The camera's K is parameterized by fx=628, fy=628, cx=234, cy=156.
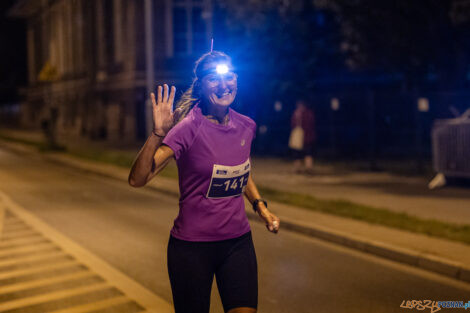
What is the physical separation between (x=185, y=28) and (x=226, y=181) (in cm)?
3033

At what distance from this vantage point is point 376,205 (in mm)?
11117

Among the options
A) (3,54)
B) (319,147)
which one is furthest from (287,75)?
(3,54)

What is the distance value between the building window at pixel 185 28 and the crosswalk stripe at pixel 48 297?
2709 centimetres

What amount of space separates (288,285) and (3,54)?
235ft

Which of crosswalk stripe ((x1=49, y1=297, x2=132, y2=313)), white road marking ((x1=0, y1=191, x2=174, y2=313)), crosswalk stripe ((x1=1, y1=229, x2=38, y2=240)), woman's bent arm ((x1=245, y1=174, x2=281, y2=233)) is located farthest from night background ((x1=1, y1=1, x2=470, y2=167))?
woman's bent arm ((x1=245, y1=174, x2=281, y2=233))

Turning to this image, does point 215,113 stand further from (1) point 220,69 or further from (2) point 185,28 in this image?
(2) point 185,28

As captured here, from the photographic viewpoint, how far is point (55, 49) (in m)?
49.4

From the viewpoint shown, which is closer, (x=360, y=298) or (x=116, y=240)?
(x=360, y=298)

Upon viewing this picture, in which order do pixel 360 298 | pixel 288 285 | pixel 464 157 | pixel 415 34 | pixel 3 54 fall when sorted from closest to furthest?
pixel 360 298 < pixel 288 285 < pixel 464 157 < pixel 415 34 < pixel 3 54

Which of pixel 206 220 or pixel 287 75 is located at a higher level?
pixel 287 75

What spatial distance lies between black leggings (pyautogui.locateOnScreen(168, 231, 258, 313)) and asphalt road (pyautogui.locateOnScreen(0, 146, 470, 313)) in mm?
2236

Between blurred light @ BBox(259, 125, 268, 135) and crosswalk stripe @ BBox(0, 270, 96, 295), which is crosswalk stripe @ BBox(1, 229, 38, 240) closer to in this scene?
crosswalk stripe @ BBox(0, 270, 96, 295)

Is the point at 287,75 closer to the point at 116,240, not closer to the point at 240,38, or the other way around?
the point at 240,38

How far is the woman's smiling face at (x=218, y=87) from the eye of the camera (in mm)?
3385
